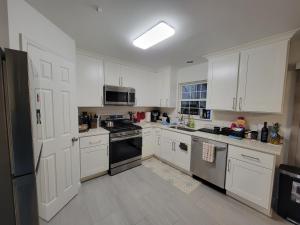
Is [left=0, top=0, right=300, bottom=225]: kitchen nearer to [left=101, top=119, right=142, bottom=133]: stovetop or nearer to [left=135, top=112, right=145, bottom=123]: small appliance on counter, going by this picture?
[left=101, top=119, right=142, bottom=133]: stovetop

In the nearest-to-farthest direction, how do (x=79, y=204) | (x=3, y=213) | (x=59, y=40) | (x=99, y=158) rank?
(x=3, y=213) → (x=59, y=40) → (x=79, y=204) → (x=99, y=158)

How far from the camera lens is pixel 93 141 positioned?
7.85 feet

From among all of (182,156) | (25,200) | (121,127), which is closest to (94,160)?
(121,127)

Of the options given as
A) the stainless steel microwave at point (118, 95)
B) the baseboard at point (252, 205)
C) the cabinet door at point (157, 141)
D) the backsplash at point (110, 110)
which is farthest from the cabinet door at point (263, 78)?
the backsplash at point (110, 110)

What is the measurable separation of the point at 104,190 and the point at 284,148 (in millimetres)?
2926

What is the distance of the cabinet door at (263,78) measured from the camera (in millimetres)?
1817

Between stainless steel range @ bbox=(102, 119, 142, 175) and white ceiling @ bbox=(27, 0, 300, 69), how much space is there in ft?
5.30

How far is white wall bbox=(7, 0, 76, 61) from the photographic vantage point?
1174 mm

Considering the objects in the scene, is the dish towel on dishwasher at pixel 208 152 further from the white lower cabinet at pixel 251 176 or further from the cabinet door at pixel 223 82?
the cabinet door at pixel 223 82

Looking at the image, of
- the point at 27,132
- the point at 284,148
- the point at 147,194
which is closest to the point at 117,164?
the point at 147,194

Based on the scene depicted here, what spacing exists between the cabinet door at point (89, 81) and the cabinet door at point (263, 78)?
258cm

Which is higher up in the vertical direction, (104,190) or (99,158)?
(99,158)

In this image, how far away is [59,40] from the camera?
1703 millimetres

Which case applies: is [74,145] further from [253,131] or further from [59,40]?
[253,131]
